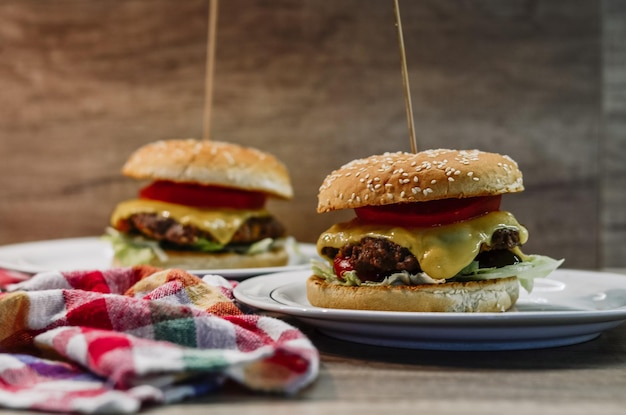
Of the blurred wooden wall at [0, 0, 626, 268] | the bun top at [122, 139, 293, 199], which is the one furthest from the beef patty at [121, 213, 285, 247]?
the blurred wooden wall at [0, 0, 626, 268]

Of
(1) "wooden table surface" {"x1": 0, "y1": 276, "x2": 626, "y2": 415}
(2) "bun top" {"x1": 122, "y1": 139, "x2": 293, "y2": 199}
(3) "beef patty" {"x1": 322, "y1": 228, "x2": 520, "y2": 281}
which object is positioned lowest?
(1) "wooden table surface" {"x1": 0, "y1": 276, "x2": 626, "y2": 415}

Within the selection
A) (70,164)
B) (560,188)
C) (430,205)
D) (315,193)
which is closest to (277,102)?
(315,193)

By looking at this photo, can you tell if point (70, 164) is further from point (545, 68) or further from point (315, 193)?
point (545, 68)

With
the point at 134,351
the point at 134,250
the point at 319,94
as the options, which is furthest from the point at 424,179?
the point at 319,94

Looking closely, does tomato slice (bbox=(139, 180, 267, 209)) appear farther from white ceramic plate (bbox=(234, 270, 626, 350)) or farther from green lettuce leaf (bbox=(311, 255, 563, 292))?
white ceramic plate (bbox=(234, 270, 626, 350))

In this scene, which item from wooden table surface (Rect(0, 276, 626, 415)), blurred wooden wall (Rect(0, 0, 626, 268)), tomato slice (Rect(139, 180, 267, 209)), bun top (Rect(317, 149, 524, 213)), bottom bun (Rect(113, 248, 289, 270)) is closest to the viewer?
wooden table surface (Rect(0, 276, 626, 415))

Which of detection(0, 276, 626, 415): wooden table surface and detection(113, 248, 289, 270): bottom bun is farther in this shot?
detection(113, 248, 289, 270): bottom bun

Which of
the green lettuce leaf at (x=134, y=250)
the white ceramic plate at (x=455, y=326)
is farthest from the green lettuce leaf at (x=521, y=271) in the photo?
the green lettuce leaf at (x=134, y=250)
